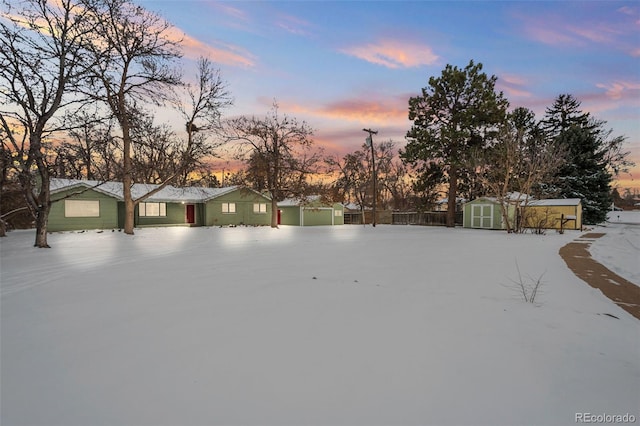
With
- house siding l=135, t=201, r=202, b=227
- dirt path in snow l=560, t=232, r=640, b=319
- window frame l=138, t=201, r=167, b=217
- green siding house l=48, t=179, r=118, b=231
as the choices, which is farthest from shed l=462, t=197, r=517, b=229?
green siding house l=48, t=179, r=118, b=231

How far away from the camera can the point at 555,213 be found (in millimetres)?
22047

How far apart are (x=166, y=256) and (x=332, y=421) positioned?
8417mm

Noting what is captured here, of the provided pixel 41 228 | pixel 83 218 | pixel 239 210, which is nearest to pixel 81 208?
pixel 83 218

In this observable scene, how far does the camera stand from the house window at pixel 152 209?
22719mm

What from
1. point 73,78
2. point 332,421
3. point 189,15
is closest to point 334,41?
point 189,15

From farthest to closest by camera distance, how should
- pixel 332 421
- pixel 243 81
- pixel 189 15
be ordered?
pixel 243 81 → pixel 189 15 → pixel 332 421

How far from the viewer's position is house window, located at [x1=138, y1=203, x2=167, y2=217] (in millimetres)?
22719

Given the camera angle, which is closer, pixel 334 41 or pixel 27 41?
pixel 27 41

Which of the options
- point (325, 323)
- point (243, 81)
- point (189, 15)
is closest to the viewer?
point (325, 323)

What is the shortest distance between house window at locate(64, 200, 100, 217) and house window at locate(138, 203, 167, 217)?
9.02 ft

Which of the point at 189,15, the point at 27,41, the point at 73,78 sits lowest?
the point at 73,78

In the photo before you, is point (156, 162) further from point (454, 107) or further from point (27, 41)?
point (454, 107)

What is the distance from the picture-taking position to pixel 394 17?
9195 mm

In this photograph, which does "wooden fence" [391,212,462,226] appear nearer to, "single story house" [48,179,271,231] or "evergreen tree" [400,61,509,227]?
"evergreen tree" [400,61,509,227]
